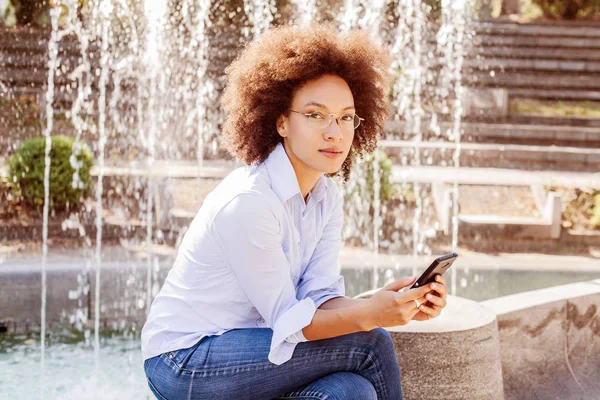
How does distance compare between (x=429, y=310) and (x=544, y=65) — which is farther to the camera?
(x=544, y=65)

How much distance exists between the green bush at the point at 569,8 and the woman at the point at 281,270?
15.6m

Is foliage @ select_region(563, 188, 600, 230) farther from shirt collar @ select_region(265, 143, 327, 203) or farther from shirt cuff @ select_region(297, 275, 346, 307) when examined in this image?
shirt collar @ select_region(265, 143, 327, 203)

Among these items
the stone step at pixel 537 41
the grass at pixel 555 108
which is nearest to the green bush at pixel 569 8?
the stone step at pixel 537 41

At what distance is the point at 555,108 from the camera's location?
40.2 feet

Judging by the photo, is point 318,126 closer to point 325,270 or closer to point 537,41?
point 325,270

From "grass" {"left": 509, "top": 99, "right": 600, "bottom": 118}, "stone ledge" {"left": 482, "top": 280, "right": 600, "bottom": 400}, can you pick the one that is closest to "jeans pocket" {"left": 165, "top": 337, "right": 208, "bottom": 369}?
"stone ledge" {"left": 482, "top": 280, "right": 600, "bottom": 400}

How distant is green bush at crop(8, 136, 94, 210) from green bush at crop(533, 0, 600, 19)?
12094 mm

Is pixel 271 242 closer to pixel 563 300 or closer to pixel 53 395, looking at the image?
pixel 563 300

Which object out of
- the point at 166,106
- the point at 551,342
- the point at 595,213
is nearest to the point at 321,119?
the point at 551,342

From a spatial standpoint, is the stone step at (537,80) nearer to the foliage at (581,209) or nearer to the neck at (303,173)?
the foliage at (581,209)

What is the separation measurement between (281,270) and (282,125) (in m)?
0.38

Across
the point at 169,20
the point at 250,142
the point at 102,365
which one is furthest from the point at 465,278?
the point at 169,20

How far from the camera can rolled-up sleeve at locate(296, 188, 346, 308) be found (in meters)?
2.20

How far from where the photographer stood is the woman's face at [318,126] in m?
2.14
